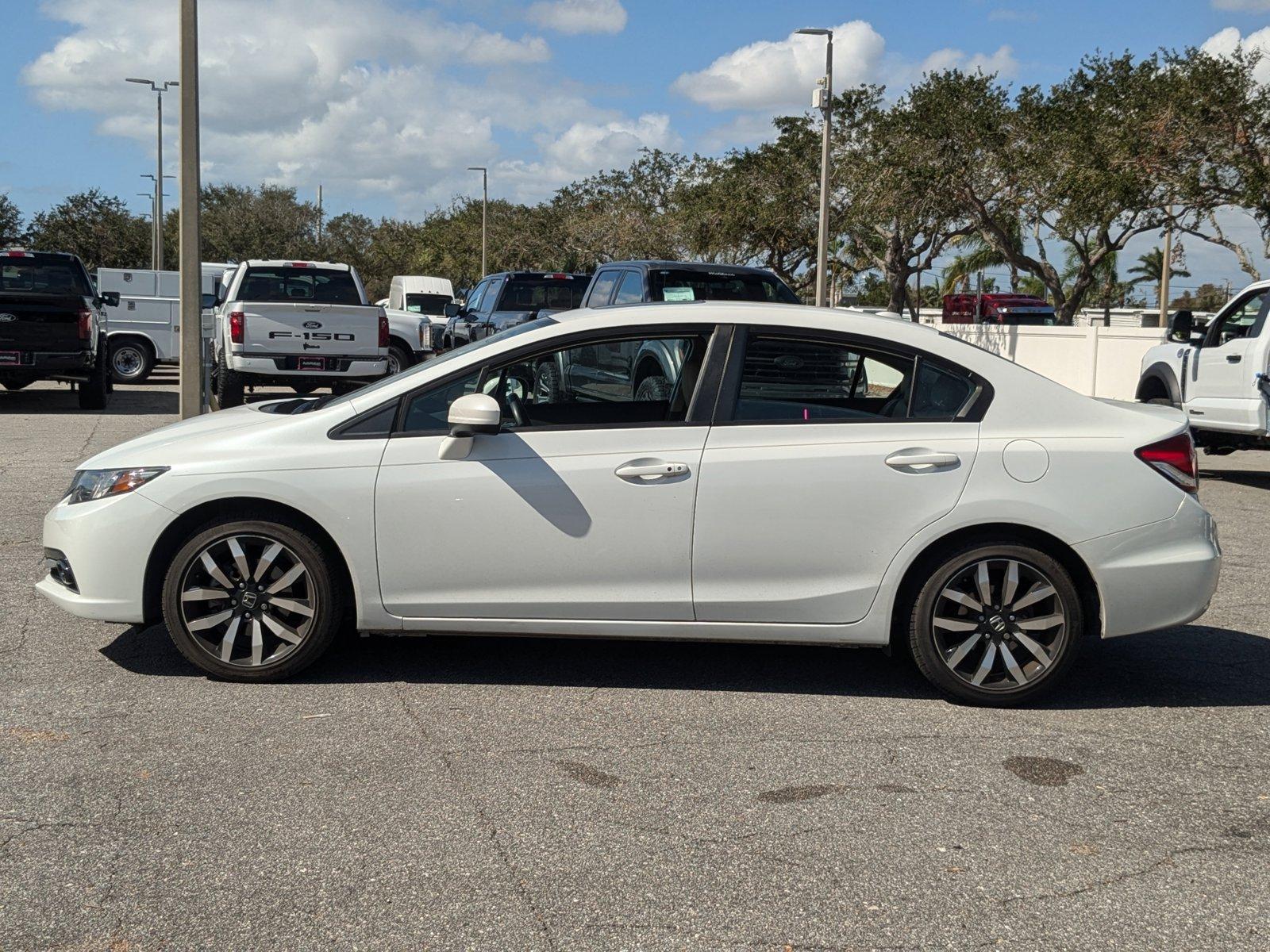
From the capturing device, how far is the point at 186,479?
5.39m

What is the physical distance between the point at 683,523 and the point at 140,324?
73.1 ft

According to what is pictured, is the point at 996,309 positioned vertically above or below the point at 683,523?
above

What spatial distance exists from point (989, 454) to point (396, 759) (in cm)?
260

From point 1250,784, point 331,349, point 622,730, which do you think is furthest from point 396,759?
point 331,349

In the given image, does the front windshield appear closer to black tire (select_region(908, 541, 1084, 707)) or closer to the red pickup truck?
black tire (select_region(908, 541, 1084, 707))

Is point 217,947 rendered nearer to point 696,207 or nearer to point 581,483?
point 581,483

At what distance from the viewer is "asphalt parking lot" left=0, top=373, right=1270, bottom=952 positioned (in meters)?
3.55

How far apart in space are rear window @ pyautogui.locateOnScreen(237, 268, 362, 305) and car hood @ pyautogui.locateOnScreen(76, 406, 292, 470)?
1255 centimetres

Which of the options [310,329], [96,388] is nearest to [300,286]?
[310,329]

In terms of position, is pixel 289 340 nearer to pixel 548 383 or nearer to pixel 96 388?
pixel 96 388

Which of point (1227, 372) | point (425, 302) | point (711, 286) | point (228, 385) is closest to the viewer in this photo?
point (1227, 372)

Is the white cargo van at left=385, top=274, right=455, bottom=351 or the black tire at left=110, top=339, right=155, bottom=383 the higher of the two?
the white cargo van at left=385, top=274, right=455, bottom=351

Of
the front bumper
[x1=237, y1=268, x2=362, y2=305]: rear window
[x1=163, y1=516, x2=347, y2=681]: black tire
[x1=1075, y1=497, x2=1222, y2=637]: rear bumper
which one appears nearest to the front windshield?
[x1=163, y1=516, x2=347, y2=681]: black tire

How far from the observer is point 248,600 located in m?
5.45
